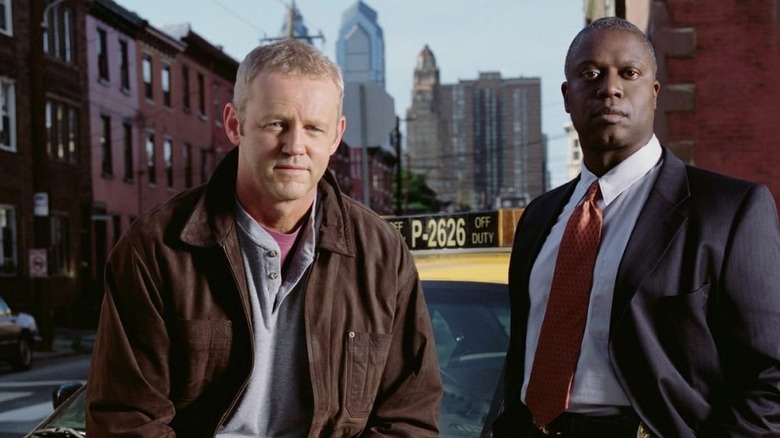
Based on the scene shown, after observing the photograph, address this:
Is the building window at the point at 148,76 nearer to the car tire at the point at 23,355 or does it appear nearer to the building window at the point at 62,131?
the building window at the point at 62,131

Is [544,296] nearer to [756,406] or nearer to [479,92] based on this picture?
[756,406]

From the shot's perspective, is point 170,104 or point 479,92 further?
point 479,92

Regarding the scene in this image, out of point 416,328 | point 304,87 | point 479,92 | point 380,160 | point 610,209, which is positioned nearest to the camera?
point 304,87

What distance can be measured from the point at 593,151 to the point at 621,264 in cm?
39

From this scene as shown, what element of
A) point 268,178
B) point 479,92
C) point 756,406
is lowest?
point 756,406

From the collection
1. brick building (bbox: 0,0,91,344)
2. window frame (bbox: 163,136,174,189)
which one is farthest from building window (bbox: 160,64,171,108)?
brick building (bbox: 0,0,91,344)

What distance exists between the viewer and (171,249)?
2473 millimetres

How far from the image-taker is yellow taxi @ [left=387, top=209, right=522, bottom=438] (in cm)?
386

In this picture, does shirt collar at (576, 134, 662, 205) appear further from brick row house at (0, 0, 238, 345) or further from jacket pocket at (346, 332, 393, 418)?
brick row house at (0, 0, 238, 345)

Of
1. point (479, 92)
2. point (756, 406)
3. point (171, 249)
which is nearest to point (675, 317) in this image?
point (756, 406)

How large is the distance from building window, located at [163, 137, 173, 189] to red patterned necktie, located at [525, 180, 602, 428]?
3565 cm

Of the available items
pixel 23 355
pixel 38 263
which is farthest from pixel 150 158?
pixel 23 355

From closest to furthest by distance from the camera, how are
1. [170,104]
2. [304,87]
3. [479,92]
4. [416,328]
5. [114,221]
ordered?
1. [304,87]
2. [416,328]
3. [114,221]
4. [170,104]
5. [479,92]

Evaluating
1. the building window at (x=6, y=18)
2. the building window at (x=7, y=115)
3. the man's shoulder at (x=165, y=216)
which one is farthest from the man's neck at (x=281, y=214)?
the building window at (x=6, y=18)
